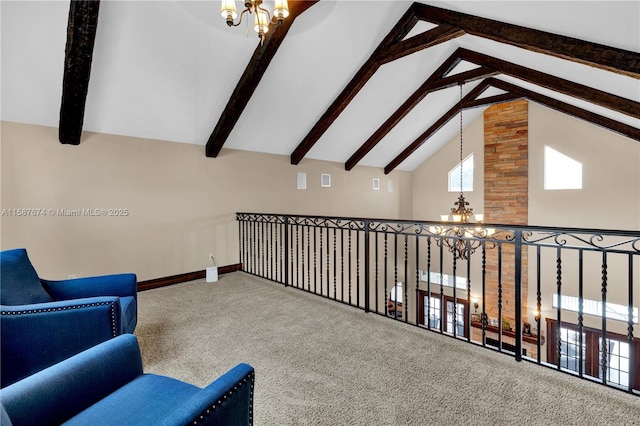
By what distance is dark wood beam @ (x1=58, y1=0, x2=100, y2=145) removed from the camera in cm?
273

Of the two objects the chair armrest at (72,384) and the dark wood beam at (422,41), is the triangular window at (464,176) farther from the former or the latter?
the chair armrest at (72,384)

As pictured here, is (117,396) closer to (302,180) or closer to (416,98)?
(302,180)

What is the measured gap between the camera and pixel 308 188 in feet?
22.9

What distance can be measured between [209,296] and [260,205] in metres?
2.36

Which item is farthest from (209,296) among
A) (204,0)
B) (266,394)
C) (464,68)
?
(464,68)

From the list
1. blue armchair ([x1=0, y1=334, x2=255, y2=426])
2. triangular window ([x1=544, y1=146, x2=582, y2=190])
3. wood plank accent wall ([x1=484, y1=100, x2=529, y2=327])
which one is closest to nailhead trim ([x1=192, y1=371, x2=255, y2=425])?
blue armchair ([x1=0, y1=334, x2=255, y2=426])

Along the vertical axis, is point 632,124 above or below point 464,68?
below

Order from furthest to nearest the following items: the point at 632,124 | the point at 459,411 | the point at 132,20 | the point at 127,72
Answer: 1. the point at 632,124
2. the point at 127,72
3. the point at 132,20
4. the point at 459,411

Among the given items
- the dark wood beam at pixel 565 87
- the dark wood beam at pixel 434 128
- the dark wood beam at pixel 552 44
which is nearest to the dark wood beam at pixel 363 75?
the dark wood beam at pixel 552 44

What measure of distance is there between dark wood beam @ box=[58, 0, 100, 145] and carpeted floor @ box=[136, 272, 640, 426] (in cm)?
244

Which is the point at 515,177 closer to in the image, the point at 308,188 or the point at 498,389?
the point at 308,188

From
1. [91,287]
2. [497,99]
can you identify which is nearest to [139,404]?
[91,287]

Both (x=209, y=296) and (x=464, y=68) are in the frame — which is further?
(x=464, y=68)

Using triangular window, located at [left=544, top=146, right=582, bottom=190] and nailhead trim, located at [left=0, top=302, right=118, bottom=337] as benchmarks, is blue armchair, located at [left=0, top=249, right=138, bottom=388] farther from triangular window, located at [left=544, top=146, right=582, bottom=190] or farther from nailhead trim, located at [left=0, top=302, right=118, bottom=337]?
triangular window, located at [left=544, top=146, right=582, bottom=190]
